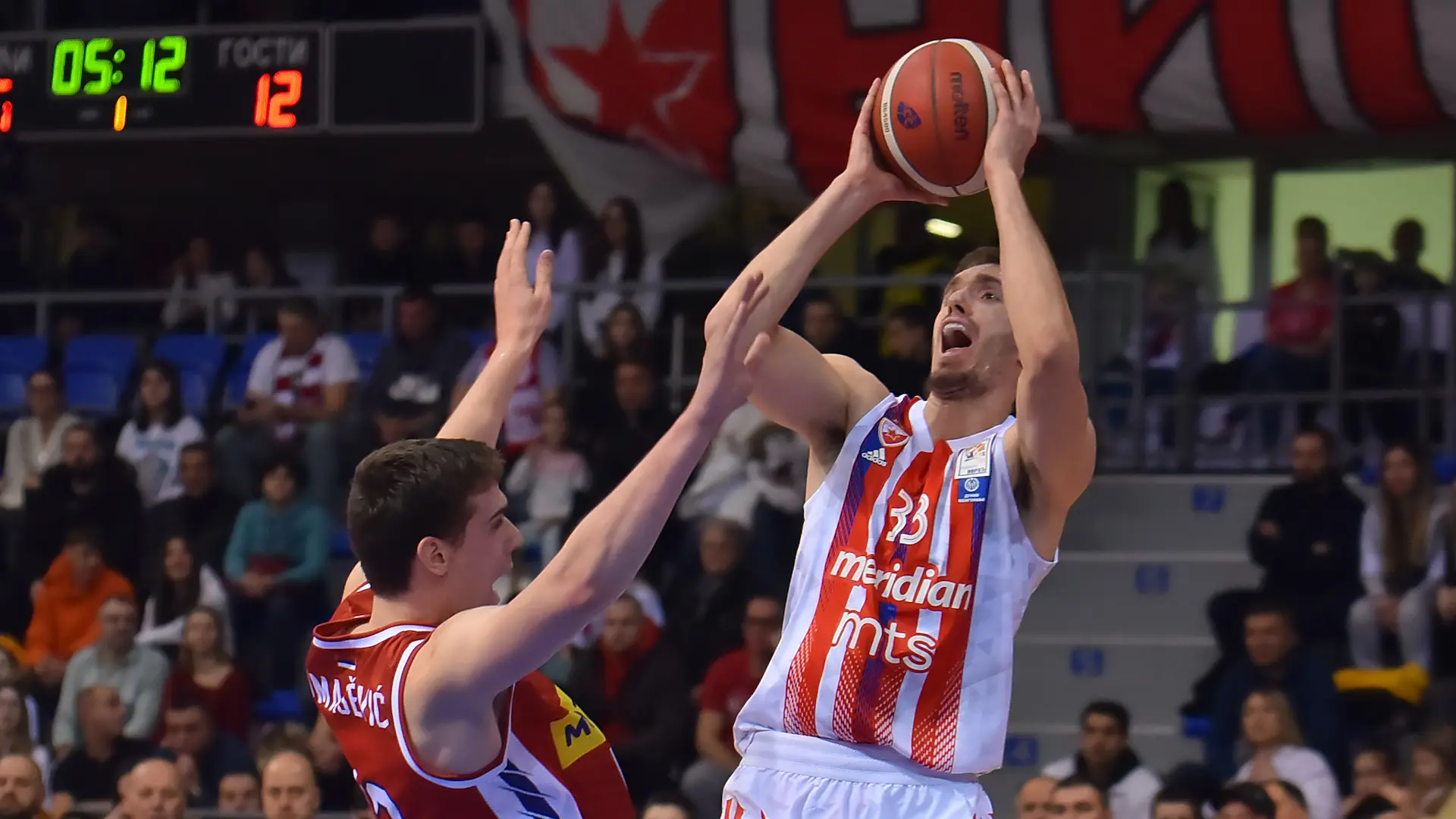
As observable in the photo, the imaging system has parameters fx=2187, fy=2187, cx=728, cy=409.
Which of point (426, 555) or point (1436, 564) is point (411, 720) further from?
point (1436, 564)

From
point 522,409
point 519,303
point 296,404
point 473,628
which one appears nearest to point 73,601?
point 296,404

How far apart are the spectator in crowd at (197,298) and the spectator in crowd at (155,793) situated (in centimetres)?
488

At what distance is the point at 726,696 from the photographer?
8656 mm

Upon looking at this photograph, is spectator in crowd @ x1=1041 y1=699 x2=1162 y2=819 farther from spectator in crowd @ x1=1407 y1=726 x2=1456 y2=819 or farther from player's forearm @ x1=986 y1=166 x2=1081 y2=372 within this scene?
player's forearm @ x1=986 y1=166 x2=1081 y2=372

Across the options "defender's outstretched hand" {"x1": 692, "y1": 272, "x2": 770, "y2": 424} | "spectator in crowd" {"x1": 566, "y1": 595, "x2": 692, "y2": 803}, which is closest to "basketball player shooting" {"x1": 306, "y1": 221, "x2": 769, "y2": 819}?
"defender's outstretched hand" {"x1": 692, "y1": 272, "x2": 770, "y2": 424}

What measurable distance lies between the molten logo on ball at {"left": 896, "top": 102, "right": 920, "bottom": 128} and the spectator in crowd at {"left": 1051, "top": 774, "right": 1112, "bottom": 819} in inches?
132

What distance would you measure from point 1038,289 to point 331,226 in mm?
11296

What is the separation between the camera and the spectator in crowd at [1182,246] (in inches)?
447

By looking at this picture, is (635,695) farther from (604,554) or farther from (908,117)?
(604,554)

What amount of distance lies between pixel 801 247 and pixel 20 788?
5.35 metres

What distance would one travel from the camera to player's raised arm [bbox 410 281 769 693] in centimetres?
303

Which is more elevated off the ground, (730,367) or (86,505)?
(86,505)

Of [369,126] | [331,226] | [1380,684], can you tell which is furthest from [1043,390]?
[331,226]

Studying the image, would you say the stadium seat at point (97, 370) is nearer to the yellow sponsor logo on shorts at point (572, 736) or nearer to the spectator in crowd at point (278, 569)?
the spectator in crowd at point (278, 569)
